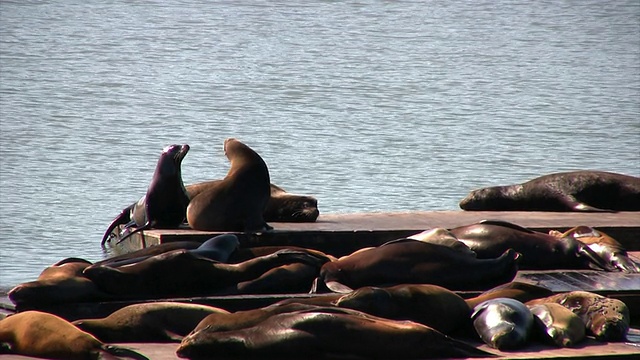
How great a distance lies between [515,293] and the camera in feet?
23.2

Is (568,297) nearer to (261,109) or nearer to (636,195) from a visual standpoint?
(636,195)

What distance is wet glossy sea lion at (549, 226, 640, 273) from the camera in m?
8.35

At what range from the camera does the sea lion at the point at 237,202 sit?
29.0ft

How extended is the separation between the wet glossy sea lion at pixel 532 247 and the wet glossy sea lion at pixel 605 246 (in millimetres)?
63

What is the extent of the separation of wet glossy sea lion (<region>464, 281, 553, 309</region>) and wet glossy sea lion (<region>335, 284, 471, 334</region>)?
303 mm

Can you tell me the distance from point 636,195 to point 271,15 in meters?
32.3

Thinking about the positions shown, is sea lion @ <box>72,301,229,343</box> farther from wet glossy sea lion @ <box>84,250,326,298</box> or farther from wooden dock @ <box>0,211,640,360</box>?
wet glossy sea lion @ <box>84,250,326,298</box>

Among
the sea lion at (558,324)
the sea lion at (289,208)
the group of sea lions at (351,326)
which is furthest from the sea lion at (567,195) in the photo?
the sea lion at (558,324)

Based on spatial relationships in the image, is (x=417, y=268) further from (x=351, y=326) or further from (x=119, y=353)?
(x=119, y=353)

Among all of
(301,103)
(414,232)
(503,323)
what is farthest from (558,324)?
(301,103)

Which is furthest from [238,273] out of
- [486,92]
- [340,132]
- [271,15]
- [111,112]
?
[271,15]

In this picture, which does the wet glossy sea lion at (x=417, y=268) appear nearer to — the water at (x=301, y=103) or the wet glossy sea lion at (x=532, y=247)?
the wet glossy sea lion at (x=532, y=247)

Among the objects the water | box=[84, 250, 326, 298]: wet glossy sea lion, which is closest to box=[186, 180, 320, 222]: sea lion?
the water

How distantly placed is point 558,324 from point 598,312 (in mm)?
361
